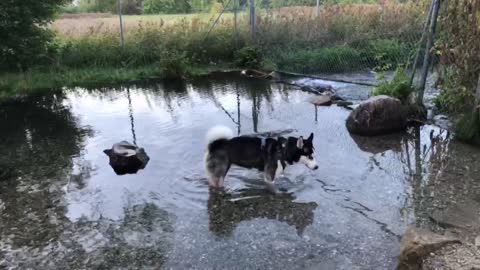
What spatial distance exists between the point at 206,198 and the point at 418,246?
2.79 metres

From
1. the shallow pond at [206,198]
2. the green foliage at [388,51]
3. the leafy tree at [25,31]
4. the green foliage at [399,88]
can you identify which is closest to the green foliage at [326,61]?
the green foliage at [388,51]

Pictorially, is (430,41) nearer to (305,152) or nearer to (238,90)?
(305,152)

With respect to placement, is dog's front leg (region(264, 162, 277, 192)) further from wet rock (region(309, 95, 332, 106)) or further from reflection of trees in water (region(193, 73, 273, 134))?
wet rock (region(309, 95, 332, 106))

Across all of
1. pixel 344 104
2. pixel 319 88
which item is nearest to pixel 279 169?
pixel 344 104

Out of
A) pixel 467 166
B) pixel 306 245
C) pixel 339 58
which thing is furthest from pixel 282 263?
pixel 339 58

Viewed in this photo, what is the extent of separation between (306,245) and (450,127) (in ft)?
16.5

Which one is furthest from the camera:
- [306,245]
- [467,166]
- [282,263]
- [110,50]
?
[110,50]

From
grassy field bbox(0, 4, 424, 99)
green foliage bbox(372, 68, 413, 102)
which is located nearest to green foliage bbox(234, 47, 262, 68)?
grassy field bbox(0, 4, 424, 99)

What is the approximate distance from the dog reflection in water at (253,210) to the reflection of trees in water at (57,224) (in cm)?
65

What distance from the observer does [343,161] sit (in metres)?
7.00

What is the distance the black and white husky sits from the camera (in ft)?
19.4

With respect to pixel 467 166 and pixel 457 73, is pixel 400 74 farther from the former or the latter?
pixel 467 166

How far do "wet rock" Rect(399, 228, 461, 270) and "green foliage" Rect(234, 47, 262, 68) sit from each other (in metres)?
11.2

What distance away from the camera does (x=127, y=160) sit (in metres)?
6.95
